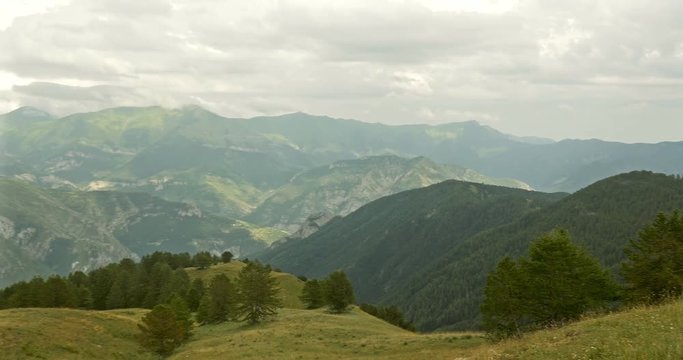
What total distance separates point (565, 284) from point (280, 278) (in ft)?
437

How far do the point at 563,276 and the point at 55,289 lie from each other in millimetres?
106996

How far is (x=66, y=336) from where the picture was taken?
60469 mm

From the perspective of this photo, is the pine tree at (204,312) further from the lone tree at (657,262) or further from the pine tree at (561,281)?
the lone tree at (657,262)

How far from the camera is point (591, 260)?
5081cm

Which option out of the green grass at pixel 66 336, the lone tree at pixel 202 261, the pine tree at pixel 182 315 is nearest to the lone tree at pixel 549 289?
the green grass at pixel 66 336

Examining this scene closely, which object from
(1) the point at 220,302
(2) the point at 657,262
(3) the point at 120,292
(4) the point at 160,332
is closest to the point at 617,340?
(2) the point at 657,262

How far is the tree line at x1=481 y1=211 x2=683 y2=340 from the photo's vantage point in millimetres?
47906

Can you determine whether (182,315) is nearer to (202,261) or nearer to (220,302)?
(220,302)

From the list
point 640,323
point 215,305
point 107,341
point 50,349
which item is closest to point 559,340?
point 640,323

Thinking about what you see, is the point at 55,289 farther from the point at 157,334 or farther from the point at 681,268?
the point at 681,268

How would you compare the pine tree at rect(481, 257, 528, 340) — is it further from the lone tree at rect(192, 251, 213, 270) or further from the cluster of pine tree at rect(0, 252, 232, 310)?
the lone tree at rect(192, 251, 213, 270)

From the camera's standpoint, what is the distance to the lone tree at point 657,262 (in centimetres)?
4859

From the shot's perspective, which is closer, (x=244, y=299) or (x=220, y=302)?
(x=244, y=299)

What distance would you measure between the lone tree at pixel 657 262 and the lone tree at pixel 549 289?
2721 millimetres
